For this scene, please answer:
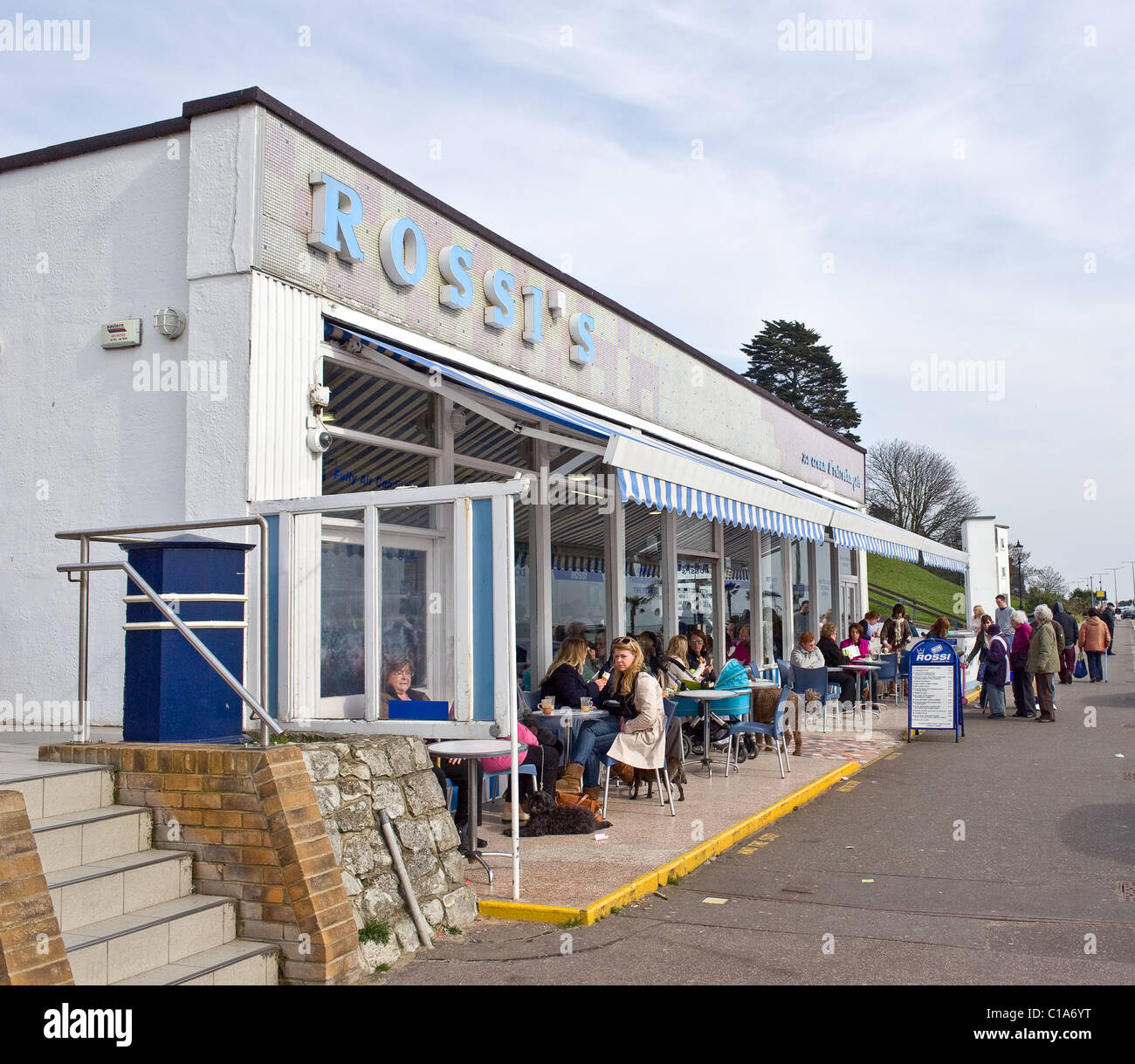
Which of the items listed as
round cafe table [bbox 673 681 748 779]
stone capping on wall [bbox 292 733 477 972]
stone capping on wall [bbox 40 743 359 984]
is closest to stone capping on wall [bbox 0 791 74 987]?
stone capping on wall [bbox 40 743 359 984]

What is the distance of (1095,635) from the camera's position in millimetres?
21641

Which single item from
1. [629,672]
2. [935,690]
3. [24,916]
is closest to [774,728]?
[629,672]

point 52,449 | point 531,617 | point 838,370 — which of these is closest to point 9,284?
point 52,449

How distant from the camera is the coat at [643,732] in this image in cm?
855

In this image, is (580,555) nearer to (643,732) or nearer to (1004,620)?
(643,732)

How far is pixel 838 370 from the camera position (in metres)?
70.1

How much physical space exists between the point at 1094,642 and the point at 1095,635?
12 cm

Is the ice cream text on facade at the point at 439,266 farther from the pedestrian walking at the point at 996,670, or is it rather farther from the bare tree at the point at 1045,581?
the bare tree at the point at 1045,581

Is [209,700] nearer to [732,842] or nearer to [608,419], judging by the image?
[732,842]

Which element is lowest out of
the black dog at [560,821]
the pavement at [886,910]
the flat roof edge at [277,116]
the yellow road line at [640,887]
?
the pavement at [886,910]

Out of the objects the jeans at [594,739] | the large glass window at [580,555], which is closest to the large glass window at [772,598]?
the large glass window at [580,555]

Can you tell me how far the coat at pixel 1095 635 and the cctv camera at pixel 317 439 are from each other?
18.2 m
